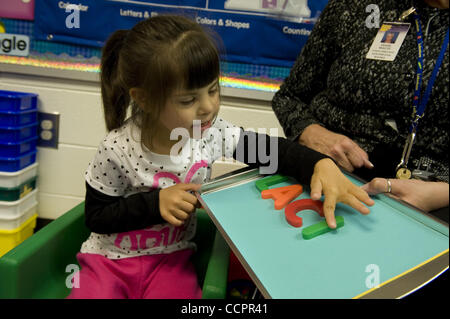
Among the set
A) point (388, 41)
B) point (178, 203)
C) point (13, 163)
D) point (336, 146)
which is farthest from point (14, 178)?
point (388, 41)

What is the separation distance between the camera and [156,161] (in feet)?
2.19

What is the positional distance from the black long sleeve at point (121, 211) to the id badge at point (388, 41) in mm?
464

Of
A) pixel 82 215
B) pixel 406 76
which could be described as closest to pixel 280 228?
pixel 406 76

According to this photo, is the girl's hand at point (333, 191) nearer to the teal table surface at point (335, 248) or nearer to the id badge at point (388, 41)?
the teal table surface at point (335, 248)

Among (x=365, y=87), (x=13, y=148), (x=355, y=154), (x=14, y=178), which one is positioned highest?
(x=365, y=87)

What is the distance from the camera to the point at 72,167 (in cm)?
140

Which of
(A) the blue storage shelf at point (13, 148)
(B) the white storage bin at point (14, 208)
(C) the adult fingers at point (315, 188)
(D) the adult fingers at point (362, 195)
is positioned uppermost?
(D) the adult fingers at point (362, 195)

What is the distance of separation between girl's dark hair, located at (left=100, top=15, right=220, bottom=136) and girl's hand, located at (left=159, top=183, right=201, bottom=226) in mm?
138

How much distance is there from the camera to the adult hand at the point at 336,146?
62 centimetres

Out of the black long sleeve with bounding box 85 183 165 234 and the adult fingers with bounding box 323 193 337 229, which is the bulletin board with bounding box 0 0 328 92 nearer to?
the black long sleeve with bounding box 85 183 165 234

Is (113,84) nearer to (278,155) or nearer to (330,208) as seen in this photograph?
(278,155)

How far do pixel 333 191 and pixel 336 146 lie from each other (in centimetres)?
19

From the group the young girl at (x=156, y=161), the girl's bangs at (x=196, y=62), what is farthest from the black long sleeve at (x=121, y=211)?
the girl's bangs at (x=196, y=62)
